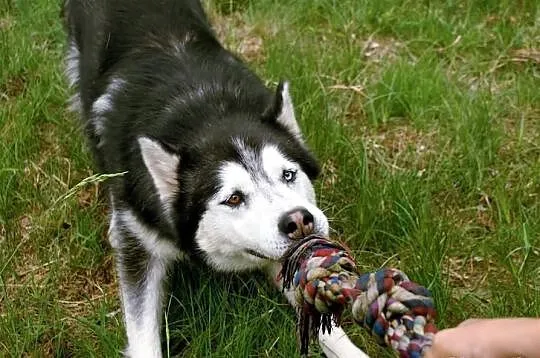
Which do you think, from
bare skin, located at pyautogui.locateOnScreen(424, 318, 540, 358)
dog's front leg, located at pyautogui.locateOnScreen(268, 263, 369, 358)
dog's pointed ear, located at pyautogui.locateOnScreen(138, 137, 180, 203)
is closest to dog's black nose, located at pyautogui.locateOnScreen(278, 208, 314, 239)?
dog's front leg, located at pyautogui.locateOnScreen(268, 263, 369, 358)

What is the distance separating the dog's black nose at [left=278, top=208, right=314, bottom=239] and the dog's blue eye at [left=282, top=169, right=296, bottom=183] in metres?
0.31

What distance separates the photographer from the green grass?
3379 mm

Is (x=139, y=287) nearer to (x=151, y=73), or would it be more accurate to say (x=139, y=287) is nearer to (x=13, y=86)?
(x=151, y=73)

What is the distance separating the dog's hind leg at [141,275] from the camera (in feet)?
10.9

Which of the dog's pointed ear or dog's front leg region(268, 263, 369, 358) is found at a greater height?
the dog's pointed ear

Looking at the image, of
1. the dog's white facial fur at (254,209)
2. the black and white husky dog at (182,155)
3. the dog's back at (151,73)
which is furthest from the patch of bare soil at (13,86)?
the dog's white facial fur at (254,209)

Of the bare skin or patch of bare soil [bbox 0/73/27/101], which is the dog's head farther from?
patch of bare soil [bbox 0/73/27/101]

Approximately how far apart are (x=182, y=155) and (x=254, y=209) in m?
0.42

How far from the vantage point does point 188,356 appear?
128 inches

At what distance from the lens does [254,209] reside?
2.93 meters

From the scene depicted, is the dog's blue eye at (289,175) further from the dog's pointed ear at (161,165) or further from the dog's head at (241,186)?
the dog's pointed ear at (161,165)

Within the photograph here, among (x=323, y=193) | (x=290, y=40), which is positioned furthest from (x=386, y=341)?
(x=290, y=40)

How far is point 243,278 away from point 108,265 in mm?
775

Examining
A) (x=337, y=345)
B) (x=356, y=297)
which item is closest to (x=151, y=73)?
(x=337, y=345)
